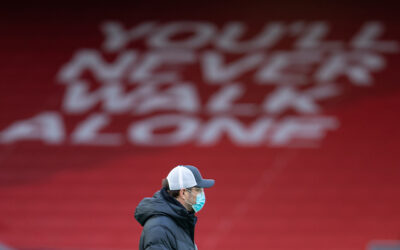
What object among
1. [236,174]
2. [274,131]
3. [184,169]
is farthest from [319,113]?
[184,169]

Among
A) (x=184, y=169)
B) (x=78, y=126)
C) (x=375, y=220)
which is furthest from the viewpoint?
(x=78, y=126)

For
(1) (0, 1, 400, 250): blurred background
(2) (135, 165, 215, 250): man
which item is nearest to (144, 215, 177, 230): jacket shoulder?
(2) (135, 165, 215, 250): man

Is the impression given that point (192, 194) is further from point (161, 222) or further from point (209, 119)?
point (209, 119)

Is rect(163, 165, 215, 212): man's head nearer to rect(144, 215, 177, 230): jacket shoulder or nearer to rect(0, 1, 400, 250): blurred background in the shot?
rect(144, 215, 177, 230): jacket shoulder

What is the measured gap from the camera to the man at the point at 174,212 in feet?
7.95

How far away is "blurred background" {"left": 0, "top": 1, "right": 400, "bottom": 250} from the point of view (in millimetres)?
5715

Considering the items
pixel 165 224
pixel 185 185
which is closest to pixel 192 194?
pixel 185 185

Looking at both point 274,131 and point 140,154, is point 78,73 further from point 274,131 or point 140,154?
point 274,131

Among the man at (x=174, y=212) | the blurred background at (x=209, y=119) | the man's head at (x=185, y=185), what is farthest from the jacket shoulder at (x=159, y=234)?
the blurred background at (x=209, y=119)

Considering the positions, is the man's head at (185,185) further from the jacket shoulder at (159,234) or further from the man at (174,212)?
the jacket shoulder at (159,234)

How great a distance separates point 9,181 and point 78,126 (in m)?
0.85

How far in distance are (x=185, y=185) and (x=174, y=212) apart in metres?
0.13

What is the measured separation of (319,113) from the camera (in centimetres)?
598

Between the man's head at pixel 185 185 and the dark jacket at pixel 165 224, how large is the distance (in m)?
0.04
